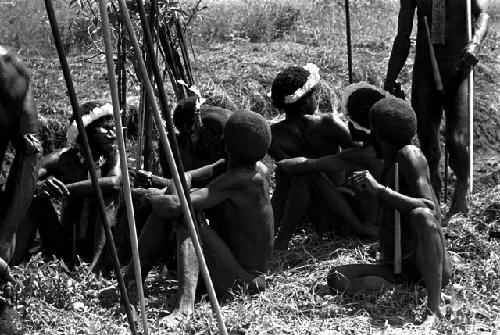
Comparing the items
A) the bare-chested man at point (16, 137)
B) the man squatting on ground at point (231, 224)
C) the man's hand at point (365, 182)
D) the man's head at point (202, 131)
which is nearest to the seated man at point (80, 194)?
the man's head at point (202, 131)

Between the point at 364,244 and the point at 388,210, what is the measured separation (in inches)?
37.5

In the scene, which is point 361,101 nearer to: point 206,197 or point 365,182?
point 365,182

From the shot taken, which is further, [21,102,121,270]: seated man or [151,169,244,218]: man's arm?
[21,102,121,270]: seated man

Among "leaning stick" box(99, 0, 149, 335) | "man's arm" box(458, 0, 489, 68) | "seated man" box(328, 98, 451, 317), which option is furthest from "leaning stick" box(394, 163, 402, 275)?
"leaning stick" box(99, 0, 149, 335)

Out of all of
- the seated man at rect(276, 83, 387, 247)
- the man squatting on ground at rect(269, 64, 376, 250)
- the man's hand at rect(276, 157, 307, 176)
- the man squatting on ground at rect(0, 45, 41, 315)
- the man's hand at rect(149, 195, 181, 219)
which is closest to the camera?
the man squatting on ground at rect(0, 45, 41, 315)

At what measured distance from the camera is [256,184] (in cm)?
616

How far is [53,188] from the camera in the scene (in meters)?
6.55

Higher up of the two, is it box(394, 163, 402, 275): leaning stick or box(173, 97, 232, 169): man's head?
box(173, 97, 232, 169): man's head

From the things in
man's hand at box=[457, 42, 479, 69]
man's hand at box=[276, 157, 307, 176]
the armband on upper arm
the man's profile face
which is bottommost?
man's hand at box=[276, 157, 307, 176]

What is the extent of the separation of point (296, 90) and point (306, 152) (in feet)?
1.39

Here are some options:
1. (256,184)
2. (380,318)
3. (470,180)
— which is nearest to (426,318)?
(380,318)

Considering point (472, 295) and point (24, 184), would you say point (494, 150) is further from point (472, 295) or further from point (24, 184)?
point (24, 184)

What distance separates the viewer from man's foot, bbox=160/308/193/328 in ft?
19.0

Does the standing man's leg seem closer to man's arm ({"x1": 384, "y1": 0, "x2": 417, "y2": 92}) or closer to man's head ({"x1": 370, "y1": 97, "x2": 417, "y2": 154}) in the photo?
man's arm ({"x1": 384, "y1": 0, "x2": 417, "y2": 92})
